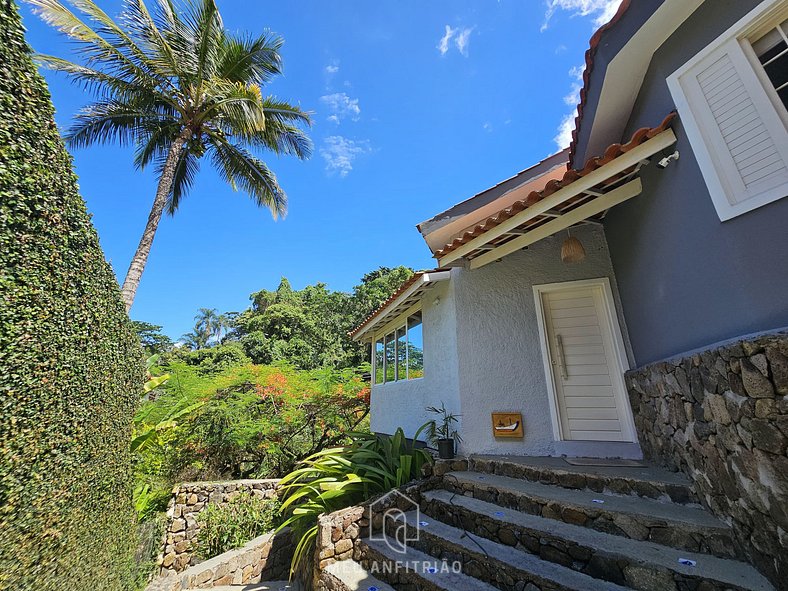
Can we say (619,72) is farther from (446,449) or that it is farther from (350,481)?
(350,481)

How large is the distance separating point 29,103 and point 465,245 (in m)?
5.42

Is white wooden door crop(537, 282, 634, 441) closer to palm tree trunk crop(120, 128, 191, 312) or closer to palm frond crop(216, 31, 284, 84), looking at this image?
palm tree trunk crop(120, 128, 191, 312)

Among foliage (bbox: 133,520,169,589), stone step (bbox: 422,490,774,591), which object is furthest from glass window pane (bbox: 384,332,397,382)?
foliage (bbox: 133,520,169,589)

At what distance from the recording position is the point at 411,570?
341 cm

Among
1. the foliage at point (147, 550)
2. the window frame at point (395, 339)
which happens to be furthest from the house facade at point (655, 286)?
the foliage at point (147, 550)

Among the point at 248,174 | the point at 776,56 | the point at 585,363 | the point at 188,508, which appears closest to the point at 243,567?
the point at 188,508

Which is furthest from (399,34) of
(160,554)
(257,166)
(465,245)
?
(160,554)

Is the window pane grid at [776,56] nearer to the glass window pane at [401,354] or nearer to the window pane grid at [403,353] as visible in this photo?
the window pane grid at [403,353]

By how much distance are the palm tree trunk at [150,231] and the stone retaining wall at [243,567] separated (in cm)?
614

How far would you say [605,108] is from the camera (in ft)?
14.3

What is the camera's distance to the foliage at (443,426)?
5.40 metres

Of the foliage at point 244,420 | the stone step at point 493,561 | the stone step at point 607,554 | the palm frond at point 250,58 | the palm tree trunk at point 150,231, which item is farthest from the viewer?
the palm frond at point 250,58

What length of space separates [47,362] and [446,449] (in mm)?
5508

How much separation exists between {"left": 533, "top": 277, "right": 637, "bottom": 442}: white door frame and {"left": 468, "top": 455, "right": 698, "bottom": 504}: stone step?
74cm
